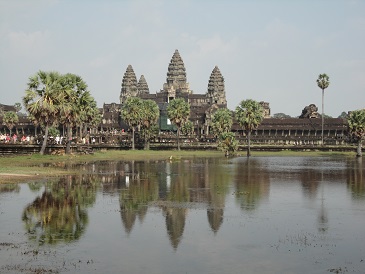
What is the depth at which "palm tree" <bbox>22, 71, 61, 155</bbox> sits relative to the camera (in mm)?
70688

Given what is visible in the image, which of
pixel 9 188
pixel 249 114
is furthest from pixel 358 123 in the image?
pixel 9 188

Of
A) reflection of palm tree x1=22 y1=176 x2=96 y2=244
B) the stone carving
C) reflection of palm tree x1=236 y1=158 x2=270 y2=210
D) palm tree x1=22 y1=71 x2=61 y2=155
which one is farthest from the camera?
the stone carving

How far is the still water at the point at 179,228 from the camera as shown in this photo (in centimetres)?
1930

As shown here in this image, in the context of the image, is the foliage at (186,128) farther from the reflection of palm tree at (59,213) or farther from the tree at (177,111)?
the reflection of palm tree at (59,213)

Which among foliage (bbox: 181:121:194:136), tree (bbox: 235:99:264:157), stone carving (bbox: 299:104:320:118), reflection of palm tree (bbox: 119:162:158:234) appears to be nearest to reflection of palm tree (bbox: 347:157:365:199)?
reflection of palm tree (bbox: 119:162:158:234)

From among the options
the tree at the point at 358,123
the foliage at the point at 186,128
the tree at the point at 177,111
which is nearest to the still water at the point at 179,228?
the tree at the point at 358,123

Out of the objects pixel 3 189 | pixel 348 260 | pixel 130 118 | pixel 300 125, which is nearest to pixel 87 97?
pixel 130 118

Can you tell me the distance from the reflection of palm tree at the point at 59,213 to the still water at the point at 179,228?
0.04m

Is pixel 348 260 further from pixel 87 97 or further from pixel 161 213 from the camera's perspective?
pixel 87 97

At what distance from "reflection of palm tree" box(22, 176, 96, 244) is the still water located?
0.04 meters

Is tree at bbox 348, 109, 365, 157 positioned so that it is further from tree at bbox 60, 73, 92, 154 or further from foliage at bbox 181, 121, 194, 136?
foliage at bbox 181, 121, 194, 136

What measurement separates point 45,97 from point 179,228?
49.6 m

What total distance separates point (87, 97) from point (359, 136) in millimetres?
47618

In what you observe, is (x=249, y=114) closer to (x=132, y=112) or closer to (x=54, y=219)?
(x=132, y=112)
